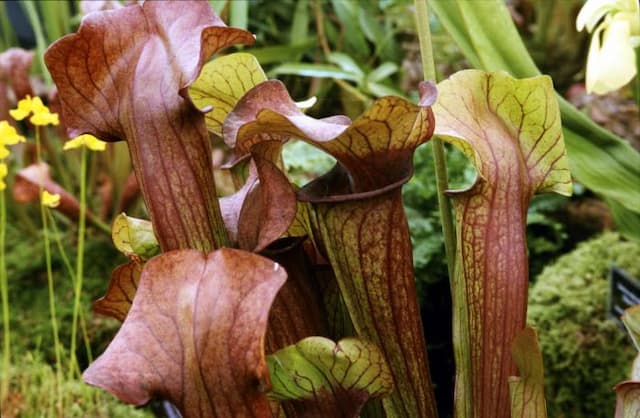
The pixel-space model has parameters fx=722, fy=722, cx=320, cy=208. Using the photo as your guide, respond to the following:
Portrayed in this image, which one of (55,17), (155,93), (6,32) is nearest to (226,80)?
(155,93)

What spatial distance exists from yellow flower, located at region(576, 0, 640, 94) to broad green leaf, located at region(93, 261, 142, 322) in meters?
0.48

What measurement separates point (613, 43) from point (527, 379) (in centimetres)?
36

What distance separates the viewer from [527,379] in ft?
1.85

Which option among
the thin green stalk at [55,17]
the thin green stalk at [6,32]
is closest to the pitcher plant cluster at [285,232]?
the thin green stalk at [55,17]

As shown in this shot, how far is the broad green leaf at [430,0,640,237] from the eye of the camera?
0.82 metres

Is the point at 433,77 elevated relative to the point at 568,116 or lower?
elevated

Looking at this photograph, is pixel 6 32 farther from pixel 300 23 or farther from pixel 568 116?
pixel 568 116

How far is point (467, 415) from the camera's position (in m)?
0.63

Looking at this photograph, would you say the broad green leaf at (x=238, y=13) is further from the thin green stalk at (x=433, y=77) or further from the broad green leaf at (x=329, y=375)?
the broad green leaf at (x=329, y=375)

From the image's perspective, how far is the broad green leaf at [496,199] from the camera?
59cm

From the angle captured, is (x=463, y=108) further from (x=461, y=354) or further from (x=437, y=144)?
(x=461, y=354)

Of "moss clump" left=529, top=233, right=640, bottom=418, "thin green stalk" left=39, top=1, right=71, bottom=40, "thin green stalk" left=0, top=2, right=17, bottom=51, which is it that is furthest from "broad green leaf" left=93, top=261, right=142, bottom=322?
"thin green stalk" left=0, top=2, right=17, bottom=51

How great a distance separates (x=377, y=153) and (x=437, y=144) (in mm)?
113

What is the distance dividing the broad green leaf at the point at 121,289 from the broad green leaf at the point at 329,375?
17 centimetres
